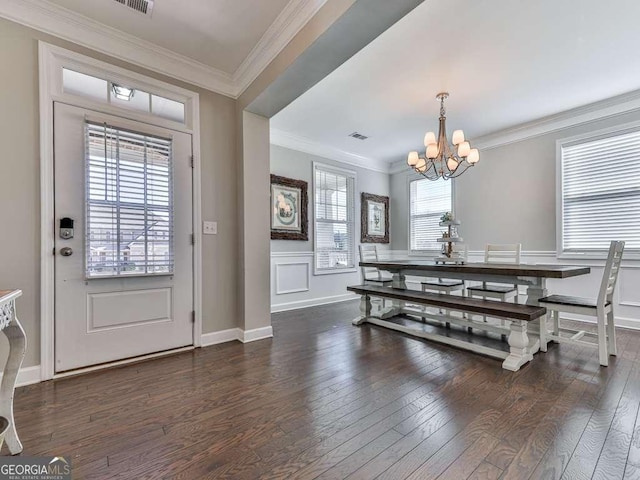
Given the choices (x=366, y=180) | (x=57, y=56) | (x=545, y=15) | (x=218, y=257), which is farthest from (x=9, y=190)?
(x=366, y=180)

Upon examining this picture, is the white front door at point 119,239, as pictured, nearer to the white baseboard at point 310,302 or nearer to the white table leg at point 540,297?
the white baseboard at point 310,302

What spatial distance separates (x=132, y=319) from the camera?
252 cm

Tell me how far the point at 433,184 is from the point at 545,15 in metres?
3.34

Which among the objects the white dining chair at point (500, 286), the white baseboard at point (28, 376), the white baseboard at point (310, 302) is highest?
the white dining chair at point (500, 286)

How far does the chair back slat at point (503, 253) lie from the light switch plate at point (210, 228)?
3351 millimetres

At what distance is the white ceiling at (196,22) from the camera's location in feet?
6.97

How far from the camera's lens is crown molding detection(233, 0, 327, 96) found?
2068mm

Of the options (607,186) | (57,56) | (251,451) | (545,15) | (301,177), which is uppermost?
(545,15)

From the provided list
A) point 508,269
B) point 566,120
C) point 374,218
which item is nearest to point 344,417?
point 508,269

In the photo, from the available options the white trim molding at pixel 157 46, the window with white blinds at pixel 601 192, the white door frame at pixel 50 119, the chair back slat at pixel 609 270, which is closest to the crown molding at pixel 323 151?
the white trim molding at pixel 157 46

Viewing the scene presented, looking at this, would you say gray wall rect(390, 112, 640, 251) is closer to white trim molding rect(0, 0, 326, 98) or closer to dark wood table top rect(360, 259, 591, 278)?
dark wood table top rect(360, 259, 591, 278)

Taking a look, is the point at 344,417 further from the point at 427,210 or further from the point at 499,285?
the point at 427,210

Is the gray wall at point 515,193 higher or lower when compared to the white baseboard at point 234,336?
higher

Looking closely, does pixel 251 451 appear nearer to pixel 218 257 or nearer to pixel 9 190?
pixel 218 257
